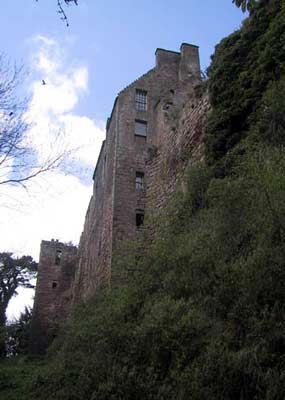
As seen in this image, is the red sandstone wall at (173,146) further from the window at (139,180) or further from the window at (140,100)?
the window at (140,100)

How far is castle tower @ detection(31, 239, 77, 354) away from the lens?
81.3ft

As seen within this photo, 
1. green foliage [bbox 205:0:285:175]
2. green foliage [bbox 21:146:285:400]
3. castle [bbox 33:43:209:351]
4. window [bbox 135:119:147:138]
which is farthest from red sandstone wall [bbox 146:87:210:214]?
green foliage [bbox 21:146:285:400]

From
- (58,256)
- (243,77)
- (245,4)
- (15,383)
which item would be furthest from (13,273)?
(245,4)

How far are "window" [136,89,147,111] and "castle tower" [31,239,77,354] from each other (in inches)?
501

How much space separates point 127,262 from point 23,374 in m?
4.66

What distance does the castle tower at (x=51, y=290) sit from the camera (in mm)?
24781

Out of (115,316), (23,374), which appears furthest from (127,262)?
(23,374)

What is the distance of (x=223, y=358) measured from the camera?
16.3 feet

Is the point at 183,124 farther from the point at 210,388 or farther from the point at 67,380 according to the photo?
the point at 210,388

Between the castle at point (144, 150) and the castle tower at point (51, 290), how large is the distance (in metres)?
7.88

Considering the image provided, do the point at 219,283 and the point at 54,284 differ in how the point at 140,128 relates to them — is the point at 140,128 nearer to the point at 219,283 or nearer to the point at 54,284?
the point at 219,283

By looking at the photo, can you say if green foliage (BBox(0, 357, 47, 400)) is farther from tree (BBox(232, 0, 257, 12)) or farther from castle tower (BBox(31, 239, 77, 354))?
castle tower (BBox(31, 239, 77, 354))

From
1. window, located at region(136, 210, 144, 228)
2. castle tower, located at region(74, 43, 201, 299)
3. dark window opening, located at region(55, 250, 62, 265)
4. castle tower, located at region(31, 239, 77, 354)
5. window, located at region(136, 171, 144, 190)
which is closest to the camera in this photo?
castle tower, located at region(74, 43, 201, 299)

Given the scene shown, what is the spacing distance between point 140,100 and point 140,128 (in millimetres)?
1279
